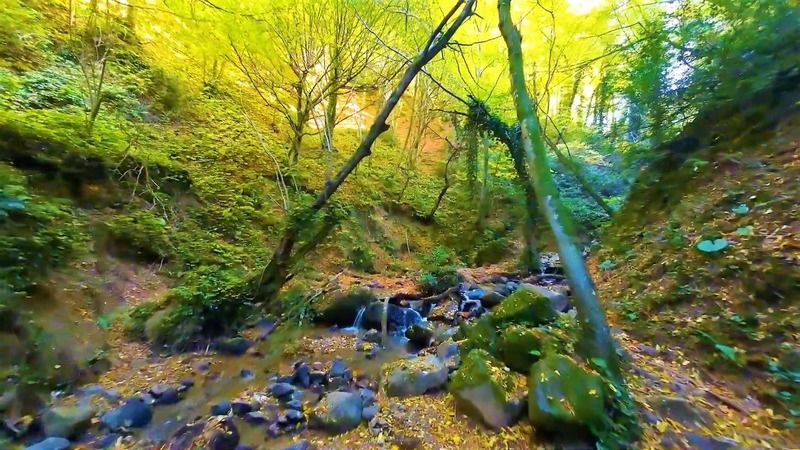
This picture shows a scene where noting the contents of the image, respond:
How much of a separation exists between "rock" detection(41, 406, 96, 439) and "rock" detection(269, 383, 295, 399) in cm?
154

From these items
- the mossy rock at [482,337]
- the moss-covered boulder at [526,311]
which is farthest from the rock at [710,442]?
the mossy rock at [482,337]

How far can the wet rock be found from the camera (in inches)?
161

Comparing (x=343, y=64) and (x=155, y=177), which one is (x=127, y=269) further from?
(x=343, y=64)

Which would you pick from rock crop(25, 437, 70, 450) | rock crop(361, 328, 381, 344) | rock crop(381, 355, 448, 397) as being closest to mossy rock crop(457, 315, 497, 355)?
rock crop(381, 355, 448, 397)

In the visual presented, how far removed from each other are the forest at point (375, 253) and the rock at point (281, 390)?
0.03 metres

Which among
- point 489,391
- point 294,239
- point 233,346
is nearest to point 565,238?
point 489,391

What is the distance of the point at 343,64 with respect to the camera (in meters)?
8.85

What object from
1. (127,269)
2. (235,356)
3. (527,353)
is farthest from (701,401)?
(127,269)

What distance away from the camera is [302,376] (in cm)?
416

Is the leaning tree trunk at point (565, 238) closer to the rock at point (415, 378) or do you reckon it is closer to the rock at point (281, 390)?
the rock at point (415, 378)

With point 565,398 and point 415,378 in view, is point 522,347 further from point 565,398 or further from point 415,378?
point 415,378

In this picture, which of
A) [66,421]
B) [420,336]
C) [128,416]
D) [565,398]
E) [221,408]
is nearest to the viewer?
[565,398]

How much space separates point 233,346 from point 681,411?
16.1 feet

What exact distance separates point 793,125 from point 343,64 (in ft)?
26.5
